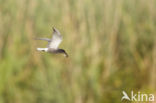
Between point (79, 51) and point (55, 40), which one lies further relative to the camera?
point (79, 51)

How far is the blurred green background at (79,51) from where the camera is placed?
354cm

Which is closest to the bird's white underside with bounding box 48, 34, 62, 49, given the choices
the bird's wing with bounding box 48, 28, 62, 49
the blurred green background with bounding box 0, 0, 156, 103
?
the bird's wing with bounding box 48, 28, 62, 49

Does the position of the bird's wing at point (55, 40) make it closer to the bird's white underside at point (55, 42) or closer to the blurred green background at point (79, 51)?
the bird's white underside at point (55, 42)

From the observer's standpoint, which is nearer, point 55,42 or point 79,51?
point 55,42

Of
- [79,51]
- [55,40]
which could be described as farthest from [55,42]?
[79,51]

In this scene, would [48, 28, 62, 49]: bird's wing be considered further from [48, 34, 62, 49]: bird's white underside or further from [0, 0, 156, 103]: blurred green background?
[0, 0, 156, 103]: blurred green background

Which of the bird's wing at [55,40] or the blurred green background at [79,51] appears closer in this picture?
the bird's wing at [55,40]

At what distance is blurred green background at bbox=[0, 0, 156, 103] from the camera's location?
3.54m

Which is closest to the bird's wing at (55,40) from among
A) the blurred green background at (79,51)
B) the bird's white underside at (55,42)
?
the bird's white underside at (55,42)

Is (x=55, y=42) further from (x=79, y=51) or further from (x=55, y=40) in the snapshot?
(x=79, y=51)

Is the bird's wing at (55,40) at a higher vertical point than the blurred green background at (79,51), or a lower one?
higher

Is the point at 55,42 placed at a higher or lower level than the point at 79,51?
higher

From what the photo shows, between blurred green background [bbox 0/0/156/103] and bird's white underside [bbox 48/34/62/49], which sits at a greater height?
bird's white underside [bbox 48/34/62/49]

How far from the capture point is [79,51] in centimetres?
370
